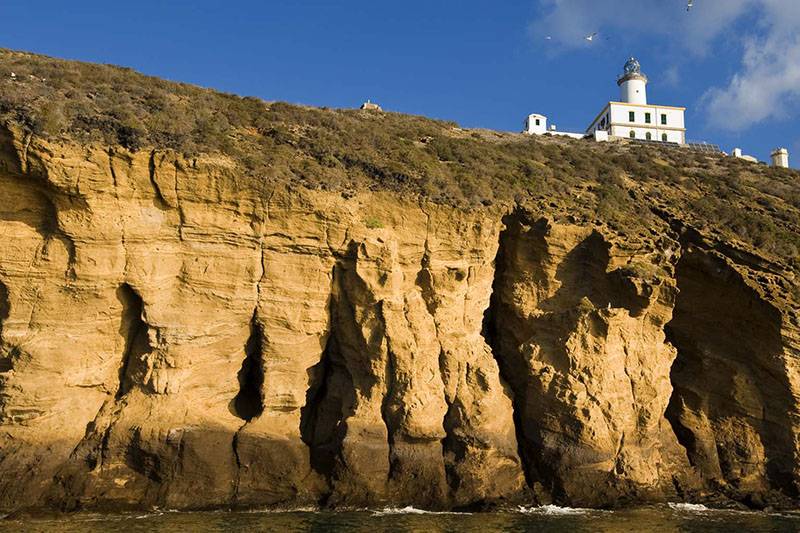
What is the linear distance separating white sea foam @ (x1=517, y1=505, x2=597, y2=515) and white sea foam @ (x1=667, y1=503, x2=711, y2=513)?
2.23 metres

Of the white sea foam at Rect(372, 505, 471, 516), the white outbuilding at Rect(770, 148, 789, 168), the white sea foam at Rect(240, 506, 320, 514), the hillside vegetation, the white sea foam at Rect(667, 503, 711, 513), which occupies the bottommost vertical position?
the white sea foam at Rect(240, 506, 320, 514)

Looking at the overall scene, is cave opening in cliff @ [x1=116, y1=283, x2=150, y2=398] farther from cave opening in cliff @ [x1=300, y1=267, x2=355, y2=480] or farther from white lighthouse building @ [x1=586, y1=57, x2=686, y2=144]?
white lighthouse building @ [x1=586, y1=57, x2=686, y2=144]

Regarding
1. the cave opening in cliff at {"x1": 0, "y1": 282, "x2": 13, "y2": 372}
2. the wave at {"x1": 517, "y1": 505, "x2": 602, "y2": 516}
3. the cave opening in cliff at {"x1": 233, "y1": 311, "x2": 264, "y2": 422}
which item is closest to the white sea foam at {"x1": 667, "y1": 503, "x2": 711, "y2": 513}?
the wave at {"x1": 517, "y1": 505, "x2": 602, "y2": 516}

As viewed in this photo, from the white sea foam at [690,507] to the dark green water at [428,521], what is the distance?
0.13 m

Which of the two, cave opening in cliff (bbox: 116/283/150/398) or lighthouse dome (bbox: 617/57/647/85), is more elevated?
lighthouse dome (bbox: 617/57/647/85)

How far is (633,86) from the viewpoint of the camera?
1978 inches

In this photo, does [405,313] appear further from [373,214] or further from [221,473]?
[221,473]

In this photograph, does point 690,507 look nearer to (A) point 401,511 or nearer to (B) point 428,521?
(B) point 428,521

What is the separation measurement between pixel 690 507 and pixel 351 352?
9.33m

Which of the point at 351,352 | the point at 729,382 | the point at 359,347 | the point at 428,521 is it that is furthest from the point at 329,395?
the point at 729,382

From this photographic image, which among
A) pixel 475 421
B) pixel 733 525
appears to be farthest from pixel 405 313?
pixel 733 525

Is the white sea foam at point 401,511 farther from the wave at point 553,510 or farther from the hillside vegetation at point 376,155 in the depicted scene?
the hillside vegetation at point 376,155

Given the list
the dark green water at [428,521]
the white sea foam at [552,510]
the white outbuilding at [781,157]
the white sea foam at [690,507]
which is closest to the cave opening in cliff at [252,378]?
the dark green water at [428,521]

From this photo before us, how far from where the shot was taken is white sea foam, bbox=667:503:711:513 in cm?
1554
